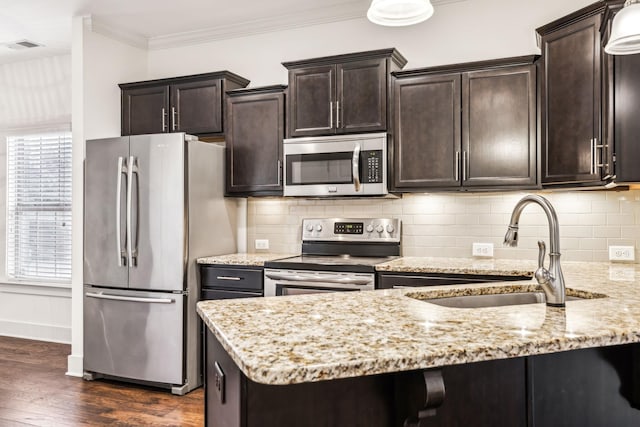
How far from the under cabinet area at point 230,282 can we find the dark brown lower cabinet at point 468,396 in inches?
80.8

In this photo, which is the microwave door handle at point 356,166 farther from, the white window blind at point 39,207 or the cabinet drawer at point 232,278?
the white window blind at point 39,207

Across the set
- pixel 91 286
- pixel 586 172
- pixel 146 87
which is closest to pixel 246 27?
pixel 146 87

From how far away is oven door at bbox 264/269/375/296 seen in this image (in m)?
3.33

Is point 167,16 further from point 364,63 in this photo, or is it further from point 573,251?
point 573,251

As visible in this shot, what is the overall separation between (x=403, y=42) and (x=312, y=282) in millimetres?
1942

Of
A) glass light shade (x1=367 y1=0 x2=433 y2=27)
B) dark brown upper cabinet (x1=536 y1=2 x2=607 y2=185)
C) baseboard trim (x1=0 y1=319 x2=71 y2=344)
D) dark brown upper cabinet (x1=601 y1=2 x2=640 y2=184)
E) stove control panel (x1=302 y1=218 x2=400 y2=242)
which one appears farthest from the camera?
baseboard trim (x1=0 y1=319 x2=71 y2=344)

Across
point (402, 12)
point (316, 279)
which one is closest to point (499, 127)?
point (402, 12)

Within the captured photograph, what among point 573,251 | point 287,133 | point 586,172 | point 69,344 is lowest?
point 69,344

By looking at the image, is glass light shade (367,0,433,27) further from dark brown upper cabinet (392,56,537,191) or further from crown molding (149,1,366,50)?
crown molding (149,1,366,50)

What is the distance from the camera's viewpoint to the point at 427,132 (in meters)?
3.51

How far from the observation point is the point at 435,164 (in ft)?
11.5

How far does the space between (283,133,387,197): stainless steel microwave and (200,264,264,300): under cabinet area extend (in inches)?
25.8

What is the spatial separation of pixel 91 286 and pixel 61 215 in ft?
5.12

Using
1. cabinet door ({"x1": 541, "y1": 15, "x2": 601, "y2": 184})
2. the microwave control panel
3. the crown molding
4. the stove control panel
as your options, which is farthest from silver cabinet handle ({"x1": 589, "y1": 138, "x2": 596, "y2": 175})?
the crown molding
